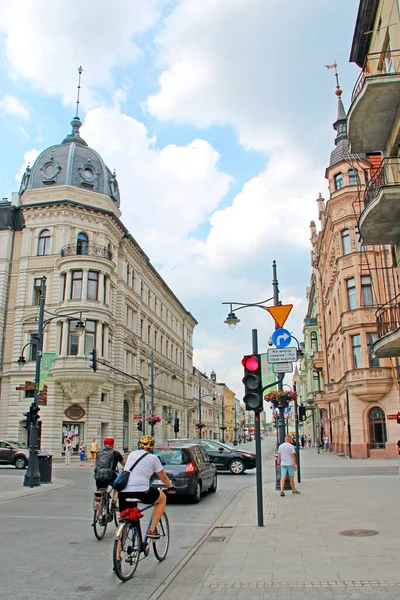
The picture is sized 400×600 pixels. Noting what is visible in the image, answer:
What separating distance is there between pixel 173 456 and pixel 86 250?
2798cm

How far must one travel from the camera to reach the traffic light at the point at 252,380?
10.3 m

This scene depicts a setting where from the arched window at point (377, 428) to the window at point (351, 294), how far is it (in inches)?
264

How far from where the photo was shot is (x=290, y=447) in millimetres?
15188

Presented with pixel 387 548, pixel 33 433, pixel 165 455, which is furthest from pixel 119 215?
pixel 387 548

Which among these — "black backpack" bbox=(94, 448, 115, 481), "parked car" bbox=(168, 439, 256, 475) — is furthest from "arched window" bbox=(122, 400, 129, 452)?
"black backpack" bbox=(94, 448, 115, 481)

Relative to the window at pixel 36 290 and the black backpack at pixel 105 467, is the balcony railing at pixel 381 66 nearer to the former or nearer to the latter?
the black backpack at pixel 105 467

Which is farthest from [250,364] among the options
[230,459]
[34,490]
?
[230,459]

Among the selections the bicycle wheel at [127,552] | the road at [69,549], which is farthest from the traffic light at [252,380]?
the bicycle wheel at [127,552]

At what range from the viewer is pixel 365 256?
76.2 ft

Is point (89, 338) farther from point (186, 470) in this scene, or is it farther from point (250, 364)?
point (250, 364)

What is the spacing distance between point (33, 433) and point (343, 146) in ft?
97.6

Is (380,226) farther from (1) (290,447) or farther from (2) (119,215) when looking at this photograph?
(2) (119,215)

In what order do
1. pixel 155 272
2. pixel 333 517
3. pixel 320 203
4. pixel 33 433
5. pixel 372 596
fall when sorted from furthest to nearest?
1. pixel 155 272
2. pixel 320 203
3. pixel 33 433
4. pixel 333 517
5. pixel 372 596

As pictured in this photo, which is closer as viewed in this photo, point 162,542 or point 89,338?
point 162,542
